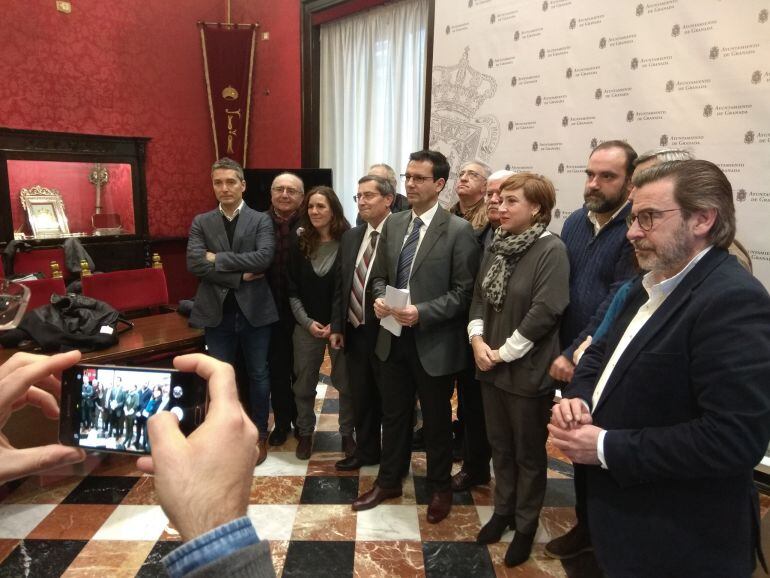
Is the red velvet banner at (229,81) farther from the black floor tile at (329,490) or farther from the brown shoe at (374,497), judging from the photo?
the brown shoe at (374,497)

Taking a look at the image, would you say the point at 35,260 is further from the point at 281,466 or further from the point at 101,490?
the point at 281,466

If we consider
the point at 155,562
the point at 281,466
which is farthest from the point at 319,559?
the point at 281,466

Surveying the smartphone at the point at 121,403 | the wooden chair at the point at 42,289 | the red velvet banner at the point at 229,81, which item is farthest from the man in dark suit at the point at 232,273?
the red velvet banner at the point at 229,81

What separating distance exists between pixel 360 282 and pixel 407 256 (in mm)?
351

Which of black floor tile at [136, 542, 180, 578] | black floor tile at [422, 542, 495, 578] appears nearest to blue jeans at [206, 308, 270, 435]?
black floor tile at [136, 542, 180, 578]

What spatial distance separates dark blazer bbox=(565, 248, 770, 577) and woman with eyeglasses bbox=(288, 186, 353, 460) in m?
1.74

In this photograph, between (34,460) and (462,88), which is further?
(462,88)

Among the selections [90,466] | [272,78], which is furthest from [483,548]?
[272,78]

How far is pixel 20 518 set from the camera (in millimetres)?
2346

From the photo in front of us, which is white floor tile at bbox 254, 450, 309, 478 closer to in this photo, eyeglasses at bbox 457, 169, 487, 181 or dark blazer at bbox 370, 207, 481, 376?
dark blazer at bbox 370, 207, 481, 376

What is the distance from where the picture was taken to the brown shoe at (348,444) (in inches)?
115

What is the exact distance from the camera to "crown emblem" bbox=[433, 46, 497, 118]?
382 centimetres

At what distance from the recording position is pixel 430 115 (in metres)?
4.30

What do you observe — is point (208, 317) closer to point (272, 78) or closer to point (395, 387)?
point (395, 387)
